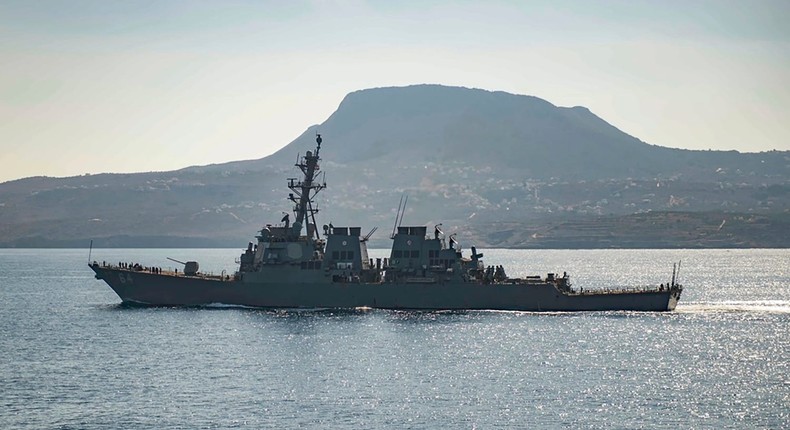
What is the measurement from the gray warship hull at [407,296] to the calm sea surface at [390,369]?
1204mm

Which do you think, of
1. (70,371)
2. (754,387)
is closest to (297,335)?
(70,371)

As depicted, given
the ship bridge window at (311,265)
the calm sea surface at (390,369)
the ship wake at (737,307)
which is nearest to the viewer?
the calm sea surface at (390,369)

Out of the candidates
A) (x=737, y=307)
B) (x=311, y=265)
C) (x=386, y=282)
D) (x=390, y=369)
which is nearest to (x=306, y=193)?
(x=311, y=265)

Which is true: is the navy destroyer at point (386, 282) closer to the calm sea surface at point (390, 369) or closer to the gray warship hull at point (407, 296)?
the gray warship hull at point (407, 296)

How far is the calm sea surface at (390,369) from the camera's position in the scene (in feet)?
145

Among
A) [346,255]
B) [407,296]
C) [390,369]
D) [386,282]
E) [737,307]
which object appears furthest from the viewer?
[737,307]

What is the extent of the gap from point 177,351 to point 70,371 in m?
7.41

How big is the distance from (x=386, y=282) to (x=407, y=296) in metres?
1.90

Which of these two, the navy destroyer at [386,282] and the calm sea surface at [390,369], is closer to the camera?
the calm sea surface at [390,369]

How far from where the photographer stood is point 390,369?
181 ft

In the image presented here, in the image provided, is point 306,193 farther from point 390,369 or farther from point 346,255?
point 390,369

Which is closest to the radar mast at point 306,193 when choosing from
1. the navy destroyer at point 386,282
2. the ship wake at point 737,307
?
the navy destroyer at point 386,282

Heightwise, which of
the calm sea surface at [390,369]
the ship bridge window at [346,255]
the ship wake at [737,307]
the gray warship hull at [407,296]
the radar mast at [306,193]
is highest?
the radar mast at [306,193]

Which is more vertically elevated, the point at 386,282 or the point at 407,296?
the point at 386,282
